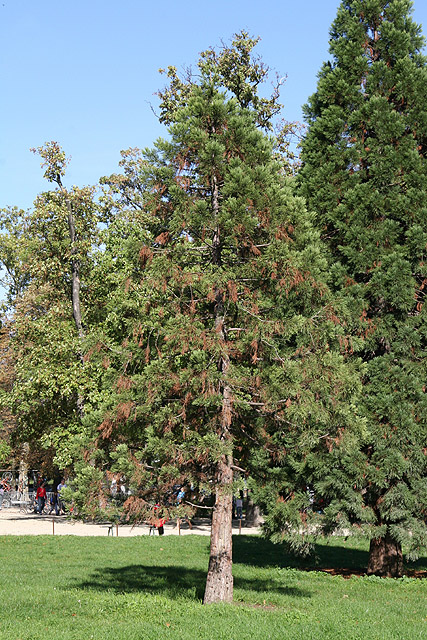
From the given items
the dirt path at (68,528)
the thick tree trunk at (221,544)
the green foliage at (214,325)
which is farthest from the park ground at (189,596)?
the dirt path at (68,528)

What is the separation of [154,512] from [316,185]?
9.18 m

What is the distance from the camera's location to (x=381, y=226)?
53.0ft

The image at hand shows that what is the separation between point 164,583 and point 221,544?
3.19 meters

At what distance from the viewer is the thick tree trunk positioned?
11.3 metres

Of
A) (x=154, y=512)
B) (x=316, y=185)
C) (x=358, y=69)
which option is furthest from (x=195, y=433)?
(x=358, y=69)

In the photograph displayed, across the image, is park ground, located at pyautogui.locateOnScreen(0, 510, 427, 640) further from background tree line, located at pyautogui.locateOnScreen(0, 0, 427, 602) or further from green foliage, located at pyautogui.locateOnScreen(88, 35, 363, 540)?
green foliage, located at pyautogui.locateOnScreen(88, 35, 363, 540)

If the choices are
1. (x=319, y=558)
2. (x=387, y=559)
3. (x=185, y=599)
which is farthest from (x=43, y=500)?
(x=185, y=599)

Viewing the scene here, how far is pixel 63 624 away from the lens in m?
10.1

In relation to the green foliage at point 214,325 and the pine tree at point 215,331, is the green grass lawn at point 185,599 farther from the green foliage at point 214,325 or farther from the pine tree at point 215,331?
the green foliage at point 214,325

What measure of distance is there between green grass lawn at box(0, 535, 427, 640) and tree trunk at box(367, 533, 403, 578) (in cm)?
53

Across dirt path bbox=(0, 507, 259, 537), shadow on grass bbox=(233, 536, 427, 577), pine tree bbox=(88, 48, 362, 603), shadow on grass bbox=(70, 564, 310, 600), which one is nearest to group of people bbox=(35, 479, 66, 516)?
dirt path bbox=(0, 507, 259, 537)

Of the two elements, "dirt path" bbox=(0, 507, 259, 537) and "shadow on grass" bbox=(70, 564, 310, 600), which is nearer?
"shadow on grass" bbox=(70, 564, 310, 600)

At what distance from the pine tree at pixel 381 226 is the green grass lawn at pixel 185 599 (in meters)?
1.95

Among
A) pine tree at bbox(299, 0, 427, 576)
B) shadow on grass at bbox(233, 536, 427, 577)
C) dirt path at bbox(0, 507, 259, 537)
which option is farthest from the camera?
dirt path at bbox(0, 507, 259, 537)
